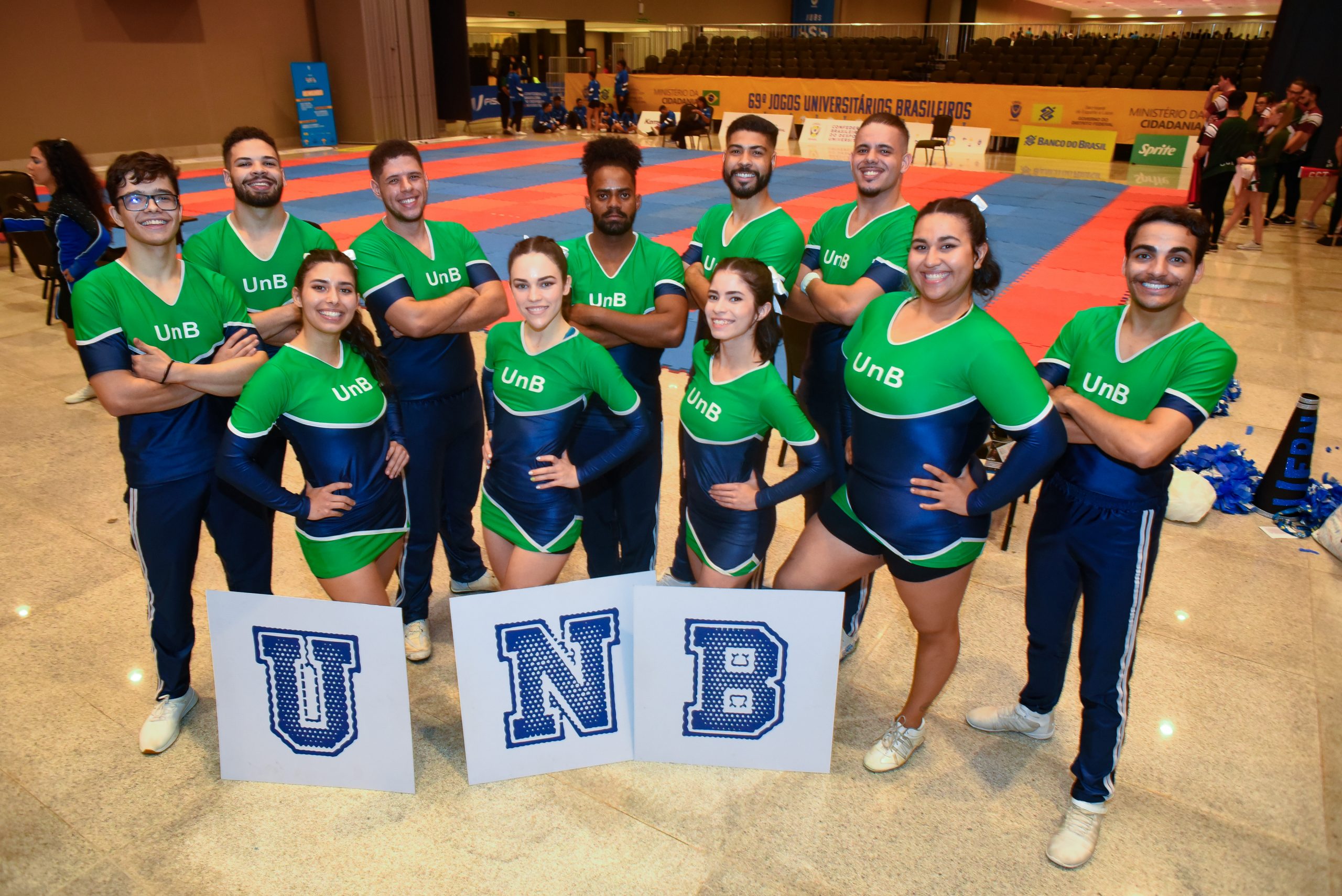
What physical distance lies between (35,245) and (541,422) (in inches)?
339

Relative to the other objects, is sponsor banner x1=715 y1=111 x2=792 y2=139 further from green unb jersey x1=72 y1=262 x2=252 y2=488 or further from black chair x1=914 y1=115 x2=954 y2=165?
green unb jersey x1=72 y1=262 x2=252 y2=488

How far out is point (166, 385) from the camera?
2.99m

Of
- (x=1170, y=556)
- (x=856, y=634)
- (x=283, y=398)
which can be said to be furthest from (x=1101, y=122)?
(x=283, y=398)

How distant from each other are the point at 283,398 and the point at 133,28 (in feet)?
69.9

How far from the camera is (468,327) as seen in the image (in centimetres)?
363

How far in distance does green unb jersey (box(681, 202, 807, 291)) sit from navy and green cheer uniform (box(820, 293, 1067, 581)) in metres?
0.75

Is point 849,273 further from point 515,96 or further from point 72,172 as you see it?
point 515,96

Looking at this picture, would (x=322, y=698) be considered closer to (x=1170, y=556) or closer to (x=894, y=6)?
(x=1170, y=556)

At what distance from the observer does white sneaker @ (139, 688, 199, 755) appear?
131 inches

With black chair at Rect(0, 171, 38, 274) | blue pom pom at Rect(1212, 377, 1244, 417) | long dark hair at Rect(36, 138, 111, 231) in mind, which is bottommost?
blue pom pom at Rect(1212, 377, 1244, 417)

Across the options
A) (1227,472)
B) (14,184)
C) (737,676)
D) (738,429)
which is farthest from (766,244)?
(14,184)

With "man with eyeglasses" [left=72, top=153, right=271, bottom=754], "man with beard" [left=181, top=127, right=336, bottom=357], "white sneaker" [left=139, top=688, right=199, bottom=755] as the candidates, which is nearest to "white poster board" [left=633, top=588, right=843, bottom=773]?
"man with eyeglasses" [left=72, top=153, right=271, bottom=754]

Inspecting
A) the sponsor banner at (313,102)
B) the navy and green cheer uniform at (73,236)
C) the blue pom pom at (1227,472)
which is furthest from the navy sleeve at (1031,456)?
the sponsor banner at (313,102)

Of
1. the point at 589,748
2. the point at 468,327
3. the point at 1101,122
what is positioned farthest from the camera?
the point at 1101,122
